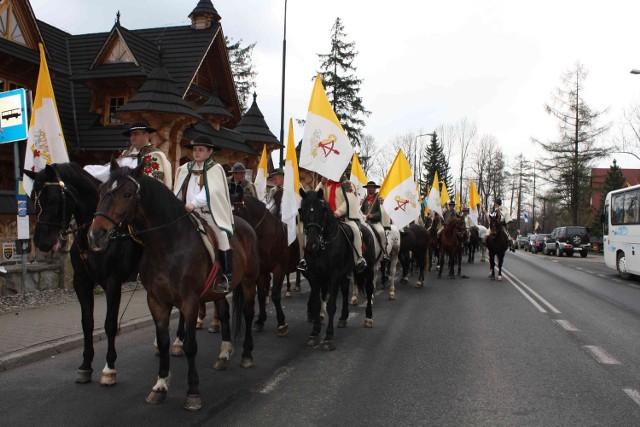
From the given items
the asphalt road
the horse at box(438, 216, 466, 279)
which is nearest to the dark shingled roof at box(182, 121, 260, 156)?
the horse at box(438, 216, 466, 279)

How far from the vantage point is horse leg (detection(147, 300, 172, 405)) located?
5.09 metres

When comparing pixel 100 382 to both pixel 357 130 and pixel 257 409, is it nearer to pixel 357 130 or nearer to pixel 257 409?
pixel 257 409

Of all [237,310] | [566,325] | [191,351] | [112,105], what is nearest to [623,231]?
[566,325]

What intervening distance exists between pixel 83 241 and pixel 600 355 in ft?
21.6

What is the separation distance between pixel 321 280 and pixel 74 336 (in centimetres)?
362

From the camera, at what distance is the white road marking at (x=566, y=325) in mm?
8914

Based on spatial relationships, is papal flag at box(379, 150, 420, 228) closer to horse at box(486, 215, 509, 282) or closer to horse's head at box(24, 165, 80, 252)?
horse at box(486, 215, 509, 282)

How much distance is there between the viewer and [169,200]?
5.16 m

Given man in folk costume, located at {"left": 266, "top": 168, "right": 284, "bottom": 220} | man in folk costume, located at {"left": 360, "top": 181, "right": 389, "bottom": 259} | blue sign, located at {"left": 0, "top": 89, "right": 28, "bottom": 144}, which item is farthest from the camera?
man in folk costume, located at {"left": 360, "top": 181, "right": 389, "bottom": 259}

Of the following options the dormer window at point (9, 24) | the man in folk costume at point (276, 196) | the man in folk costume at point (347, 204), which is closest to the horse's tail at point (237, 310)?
the man in folk costume at point (347, 204)

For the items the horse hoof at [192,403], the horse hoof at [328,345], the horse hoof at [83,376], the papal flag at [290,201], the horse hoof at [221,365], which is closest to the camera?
the horse hoof at [192,403]

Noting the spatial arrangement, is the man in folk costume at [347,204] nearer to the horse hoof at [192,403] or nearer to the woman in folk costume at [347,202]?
the woman in folk costume at [347,202]

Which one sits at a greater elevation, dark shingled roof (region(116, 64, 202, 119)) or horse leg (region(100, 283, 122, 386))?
dark shingled roof (region(116, 64, 202, 119))

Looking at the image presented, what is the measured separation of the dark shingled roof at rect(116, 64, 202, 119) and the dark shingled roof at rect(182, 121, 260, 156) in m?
2.51
